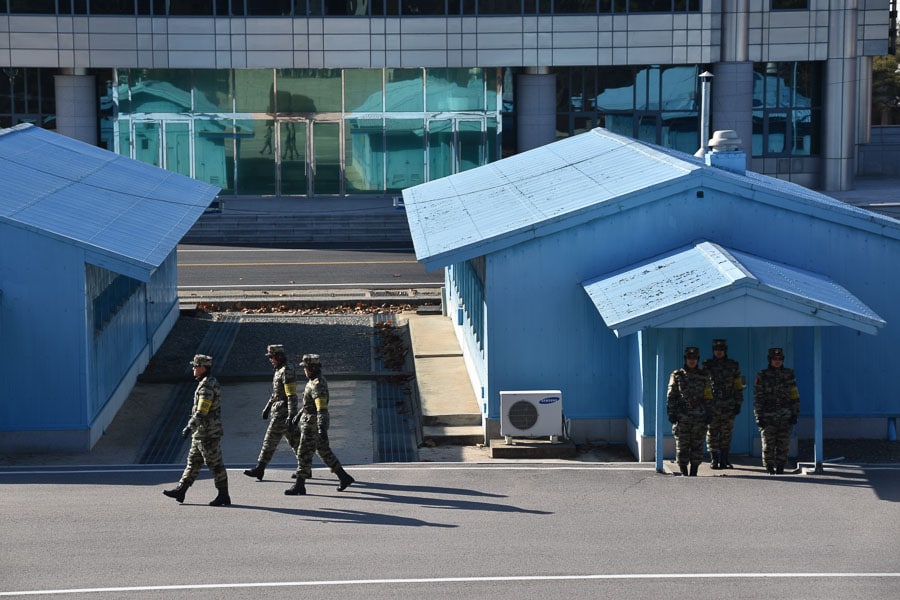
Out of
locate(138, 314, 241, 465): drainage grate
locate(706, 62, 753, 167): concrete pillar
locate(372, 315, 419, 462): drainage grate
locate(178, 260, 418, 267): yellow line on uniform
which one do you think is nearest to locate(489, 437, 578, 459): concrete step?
locate(372, 315, 419, 462): drainage grate

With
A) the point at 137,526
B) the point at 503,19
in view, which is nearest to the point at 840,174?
the point at 503,19

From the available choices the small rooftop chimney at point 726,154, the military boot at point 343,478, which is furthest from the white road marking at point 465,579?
the small rooftop chimney at point 726,154

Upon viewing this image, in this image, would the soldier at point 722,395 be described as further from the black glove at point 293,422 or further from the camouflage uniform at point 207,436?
the camouflage uniform at point 207,436

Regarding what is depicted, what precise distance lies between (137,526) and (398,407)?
816 cm

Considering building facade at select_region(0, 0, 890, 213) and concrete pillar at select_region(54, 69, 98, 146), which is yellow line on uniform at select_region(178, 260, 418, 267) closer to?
building facade at select_region(0, 0, 890, 213)

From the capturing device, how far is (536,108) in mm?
51438

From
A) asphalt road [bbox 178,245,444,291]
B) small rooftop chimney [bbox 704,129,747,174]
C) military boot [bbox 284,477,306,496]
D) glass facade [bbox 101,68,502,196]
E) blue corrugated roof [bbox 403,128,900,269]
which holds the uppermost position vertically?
glass facade [bbox 101,68,502,196]

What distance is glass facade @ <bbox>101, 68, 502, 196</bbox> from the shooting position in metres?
50.9

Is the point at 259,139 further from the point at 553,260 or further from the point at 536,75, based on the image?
the point at 553,260

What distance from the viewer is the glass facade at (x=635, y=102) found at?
5206 cm

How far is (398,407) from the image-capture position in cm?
2347

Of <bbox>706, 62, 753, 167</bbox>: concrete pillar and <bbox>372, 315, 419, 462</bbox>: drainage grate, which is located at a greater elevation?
<bbox>706, 62, 753, 167</bbox>: concrete pillar

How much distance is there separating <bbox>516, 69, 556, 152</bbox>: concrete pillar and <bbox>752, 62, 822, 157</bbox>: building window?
735cm

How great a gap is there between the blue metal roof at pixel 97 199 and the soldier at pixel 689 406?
7.30 m
